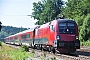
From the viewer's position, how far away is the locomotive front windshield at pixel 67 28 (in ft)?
72.3

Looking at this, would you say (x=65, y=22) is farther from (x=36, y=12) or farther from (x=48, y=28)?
(x=36, y=12)

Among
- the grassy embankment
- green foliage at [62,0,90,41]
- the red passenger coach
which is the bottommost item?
the grassy embankment

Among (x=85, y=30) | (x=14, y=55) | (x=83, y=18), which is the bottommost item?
(x=14, y=55)

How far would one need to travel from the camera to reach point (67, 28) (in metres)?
22.3

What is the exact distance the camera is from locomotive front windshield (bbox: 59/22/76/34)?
72.3 ft

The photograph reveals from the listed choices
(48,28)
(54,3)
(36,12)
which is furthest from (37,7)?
(48,28)

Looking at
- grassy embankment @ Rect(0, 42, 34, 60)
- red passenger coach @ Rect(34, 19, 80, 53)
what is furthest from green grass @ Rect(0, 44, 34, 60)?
red passenger coach @ Rect(34, 19, 80, 53)

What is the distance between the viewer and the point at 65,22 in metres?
22.6

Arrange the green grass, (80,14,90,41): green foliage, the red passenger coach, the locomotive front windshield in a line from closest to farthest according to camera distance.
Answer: the green grass, the red passenger coach, the locomotive front windshield, (80,14,90,41): green foliage

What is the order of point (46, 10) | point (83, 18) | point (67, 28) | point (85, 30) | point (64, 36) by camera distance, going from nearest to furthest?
point (64, 36) < point (67, 28) < point (85, 30) < point (83, 18) < point (46, 10)

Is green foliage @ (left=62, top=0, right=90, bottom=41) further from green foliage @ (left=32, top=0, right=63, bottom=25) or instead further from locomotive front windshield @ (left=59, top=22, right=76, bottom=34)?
locomotive front windshield @ (left=59, top=22, right=76, bottom=34)

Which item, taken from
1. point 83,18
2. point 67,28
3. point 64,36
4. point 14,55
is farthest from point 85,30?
point 14,55

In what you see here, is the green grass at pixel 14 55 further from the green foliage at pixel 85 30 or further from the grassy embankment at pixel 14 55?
the green foliage at pixel 85 30

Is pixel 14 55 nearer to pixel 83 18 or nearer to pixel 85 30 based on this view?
pixel 85 30
